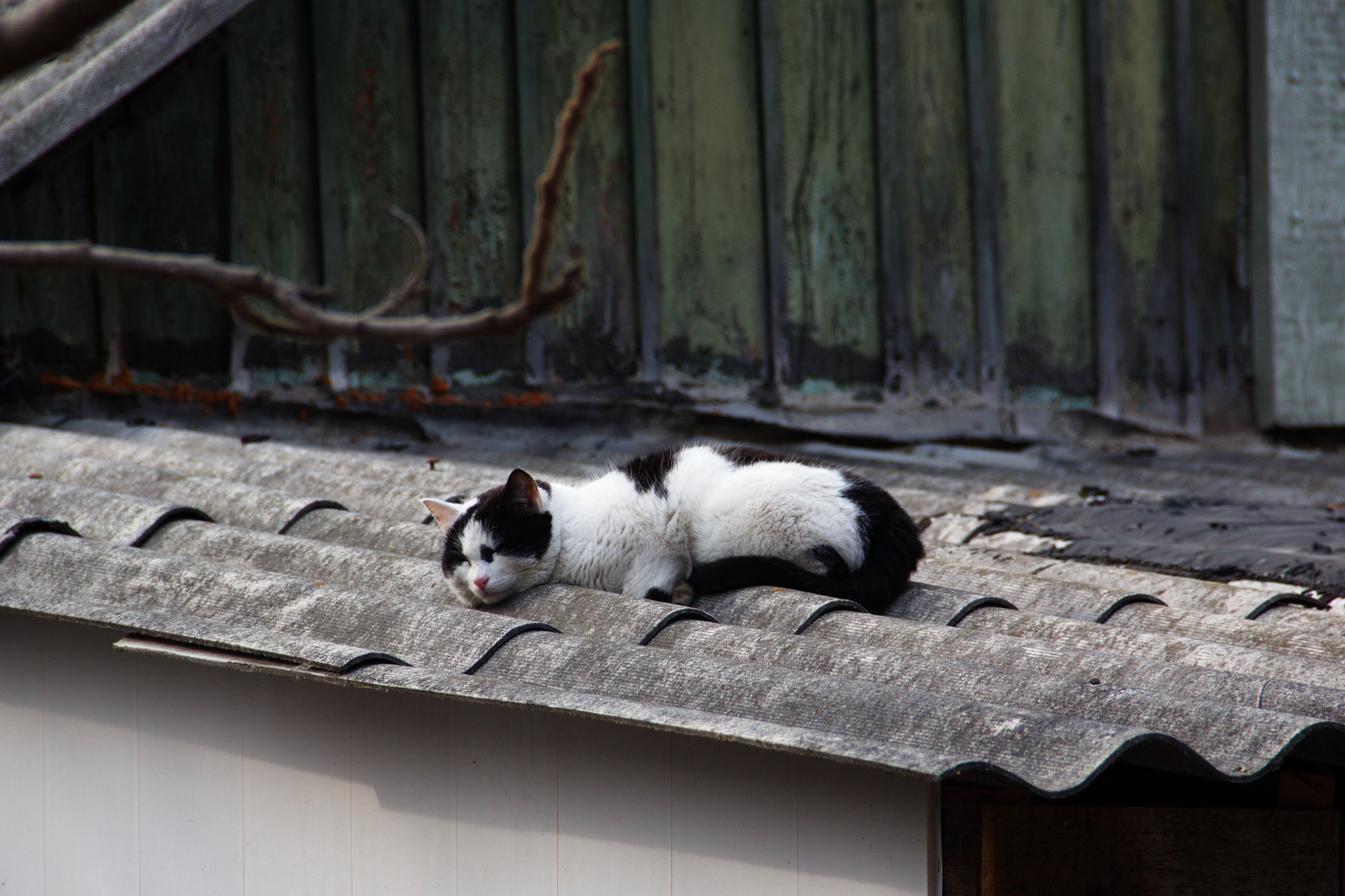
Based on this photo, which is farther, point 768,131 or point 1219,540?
point 768,131

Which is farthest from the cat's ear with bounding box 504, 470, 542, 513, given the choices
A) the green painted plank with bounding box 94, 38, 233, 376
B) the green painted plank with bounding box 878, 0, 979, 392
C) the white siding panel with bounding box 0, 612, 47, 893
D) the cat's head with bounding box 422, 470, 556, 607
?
the green painted plank with bounding box 878, 0, 979, 392

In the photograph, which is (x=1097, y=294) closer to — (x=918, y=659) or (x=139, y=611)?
(x=918, y=659)

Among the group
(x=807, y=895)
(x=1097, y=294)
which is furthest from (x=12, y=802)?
(x=1097, y=294)

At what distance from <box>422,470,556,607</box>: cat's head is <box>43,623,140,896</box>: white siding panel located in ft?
3.02

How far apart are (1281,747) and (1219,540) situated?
1.94m

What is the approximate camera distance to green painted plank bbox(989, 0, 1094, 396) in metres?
5.59

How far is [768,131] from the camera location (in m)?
5.49

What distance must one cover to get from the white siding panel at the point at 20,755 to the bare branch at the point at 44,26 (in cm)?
273

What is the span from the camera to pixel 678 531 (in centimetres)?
291

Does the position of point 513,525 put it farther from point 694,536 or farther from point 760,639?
point 760,639

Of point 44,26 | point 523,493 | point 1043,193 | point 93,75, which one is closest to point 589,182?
point 93,75

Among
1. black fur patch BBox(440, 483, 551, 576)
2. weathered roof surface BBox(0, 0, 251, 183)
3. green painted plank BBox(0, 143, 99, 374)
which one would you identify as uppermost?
weathered roof surface BBox(0, 0, 251, 183)

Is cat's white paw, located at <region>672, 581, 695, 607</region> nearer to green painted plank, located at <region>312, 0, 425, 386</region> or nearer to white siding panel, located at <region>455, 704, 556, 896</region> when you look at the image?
white siding panel, located at <region>455, 704, 556, 896</region>

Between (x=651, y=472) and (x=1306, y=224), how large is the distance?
167 inches
